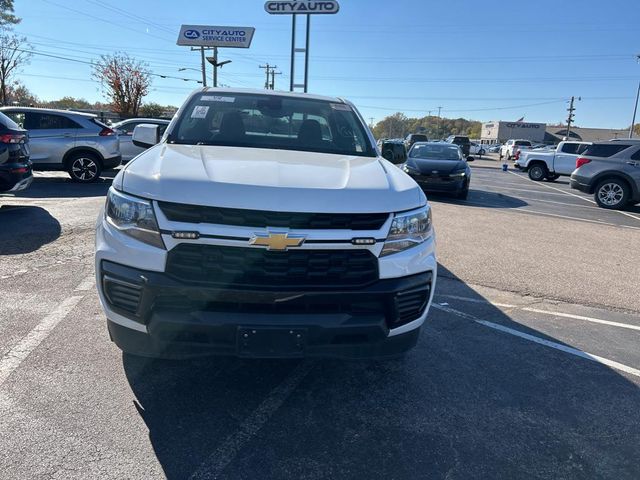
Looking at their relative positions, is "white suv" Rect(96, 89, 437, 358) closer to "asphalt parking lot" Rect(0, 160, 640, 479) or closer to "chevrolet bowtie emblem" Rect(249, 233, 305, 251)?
"chevrolet bowtie emblem" Rect(249, 233, 305, 251)

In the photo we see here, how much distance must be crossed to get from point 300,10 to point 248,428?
14.5m

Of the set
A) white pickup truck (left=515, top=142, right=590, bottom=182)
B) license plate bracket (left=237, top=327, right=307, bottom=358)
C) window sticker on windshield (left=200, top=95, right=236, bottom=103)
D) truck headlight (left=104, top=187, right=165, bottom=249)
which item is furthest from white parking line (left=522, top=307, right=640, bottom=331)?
white pickup truck (left=515, top=142, right=590, bottom=182)

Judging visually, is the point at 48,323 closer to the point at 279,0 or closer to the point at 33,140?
the point at 33,140

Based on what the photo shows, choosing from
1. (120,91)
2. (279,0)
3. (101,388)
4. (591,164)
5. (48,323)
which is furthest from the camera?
(120,91)

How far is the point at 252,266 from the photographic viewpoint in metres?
2.37

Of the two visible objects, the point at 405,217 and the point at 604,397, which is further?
the point at 604,397

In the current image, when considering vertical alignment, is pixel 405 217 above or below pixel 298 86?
below

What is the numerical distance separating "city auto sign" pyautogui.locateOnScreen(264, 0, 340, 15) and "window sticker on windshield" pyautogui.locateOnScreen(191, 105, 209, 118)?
11.8m

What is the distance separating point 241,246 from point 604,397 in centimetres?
260

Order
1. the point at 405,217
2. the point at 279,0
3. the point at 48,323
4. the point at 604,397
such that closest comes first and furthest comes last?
the point at 405,217 → the point at 604,397 → the point at 48,323 → the point at 279,0

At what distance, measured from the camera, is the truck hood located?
236 cm

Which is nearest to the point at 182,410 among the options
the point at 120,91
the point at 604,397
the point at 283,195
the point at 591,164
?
the point at 283,195

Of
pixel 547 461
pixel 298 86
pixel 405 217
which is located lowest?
pixel 547 461

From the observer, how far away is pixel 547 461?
8.02 ft
